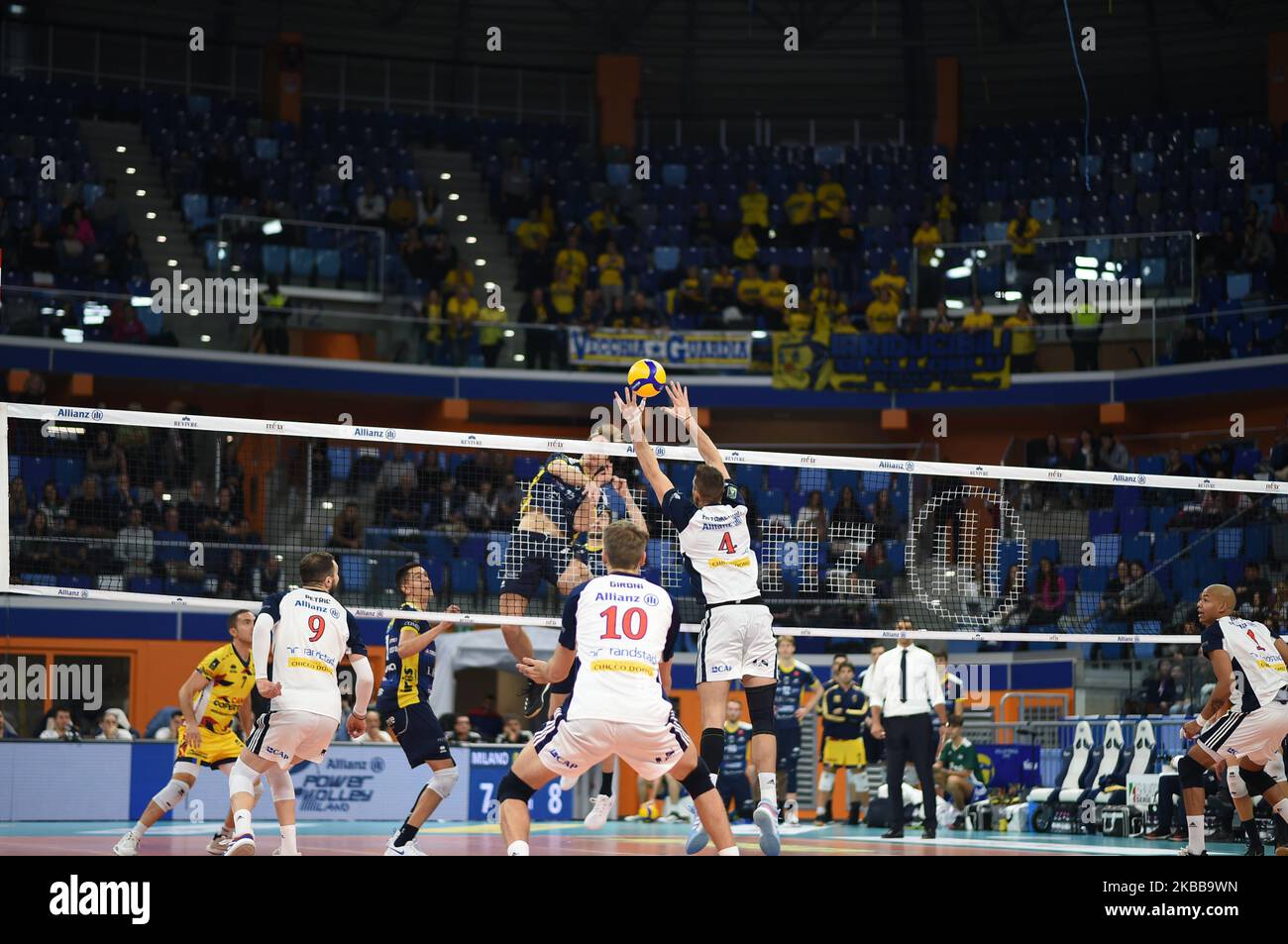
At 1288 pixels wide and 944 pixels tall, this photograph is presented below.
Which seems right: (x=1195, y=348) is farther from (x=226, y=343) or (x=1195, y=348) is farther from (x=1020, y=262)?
(x=226, y=343)

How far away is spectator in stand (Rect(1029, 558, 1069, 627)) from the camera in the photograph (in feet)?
74.8

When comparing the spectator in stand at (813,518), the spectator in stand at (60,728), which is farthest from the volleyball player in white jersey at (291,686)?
the spectator in stand at (60,728)

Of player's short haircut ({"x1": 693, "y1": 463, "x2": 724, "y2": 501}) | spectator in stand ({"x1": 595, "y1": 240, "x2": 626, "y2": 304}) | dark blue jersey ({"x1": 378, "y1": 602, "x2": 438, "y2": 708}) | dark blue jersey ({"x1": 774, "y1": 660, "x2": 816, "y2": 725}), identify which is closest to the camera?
player's short haircut ({"x1": 693, "y1": 463, "x2": 724, "y2": 501})

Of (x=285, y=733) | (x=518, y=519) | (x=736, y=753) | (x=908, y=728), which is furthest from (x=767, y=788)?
(x=736, y=753)

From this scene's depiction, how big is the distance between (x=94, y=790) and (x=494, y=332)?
41.2ft

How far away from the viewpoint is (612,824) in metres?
21.3

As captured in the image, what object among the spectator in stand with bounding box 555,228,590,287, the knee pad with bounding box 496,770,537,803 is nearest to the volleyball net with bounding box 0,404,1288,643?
the spectator in stand with bounding box 555,228,590,287

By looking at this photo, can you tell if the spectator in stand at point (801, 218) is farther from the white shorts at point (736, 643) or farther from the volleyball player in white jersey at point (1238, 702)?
the white shorts at point (736, 643)

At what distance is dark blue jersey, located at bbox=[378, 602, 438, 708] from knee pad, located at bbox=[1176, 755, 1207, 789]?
6139 mm

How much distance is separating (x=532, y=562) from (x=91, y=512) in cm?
1308

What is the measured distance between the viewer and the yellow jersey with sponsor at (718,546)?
10852 millimetres

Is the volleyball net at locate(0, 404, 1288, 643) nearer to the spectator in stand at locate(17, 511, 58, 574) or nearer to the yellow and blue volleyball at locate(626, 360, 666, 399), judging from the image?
the spectator in stand at locate(17, 511, 58, 574)

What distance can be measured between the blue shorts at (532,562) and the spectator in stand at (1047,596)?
32.3 ft
